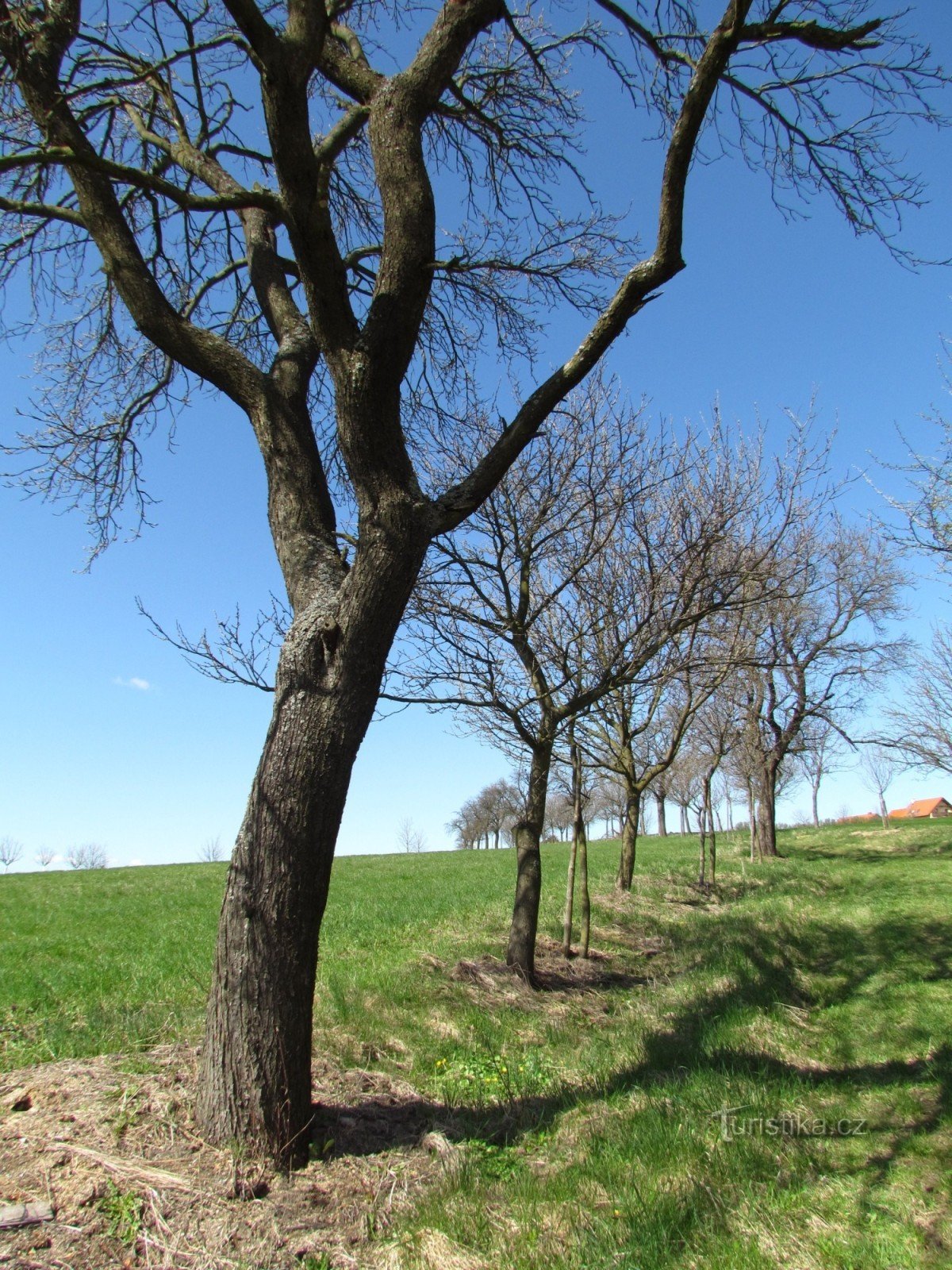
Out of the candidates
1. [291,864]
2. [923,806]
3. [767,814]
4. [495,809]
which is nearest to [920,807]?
[923,806]

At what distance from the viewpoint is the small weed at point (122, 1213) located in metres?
2.82

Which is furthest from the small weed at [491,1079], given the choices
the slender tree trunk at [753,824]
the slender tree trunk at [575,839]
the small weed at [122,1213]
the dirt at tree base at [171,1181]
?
the slender tree trunk at [753,824]

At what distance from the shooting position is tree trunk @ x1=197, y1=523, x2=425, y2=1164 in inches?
135

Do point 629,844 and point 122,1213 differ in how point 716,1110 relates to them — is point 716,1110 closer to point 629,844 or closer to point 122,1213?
point 122,1213

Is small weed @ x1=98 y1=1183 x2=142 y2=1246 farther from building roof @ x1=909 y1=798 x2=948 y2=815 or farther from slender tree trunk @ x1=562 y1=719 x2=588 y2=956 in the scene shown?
building roof @ x1=909 y1=798 x2=948 y2=815

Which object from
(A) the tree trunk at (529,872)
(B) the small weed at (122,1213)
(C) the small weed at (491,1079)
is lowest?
(C) the small weed at (491,1079)

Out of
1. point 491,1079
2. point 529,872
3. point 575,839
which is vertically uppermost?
point 575,839

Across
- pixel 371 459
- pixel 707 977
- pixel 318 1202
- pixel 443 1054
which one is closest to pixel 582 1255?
pixel 318 1202

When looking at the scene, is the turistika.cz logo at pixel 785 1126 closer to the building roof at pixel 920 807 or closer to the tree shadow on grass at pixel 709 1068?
the tree shadow on grass at pixel 709 1068

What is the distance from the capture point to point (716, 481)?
8.58 m

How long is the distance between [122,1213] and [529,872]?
5177mm

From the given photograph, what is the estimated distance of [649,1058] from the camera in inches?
197

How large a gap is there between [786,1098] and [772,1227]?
1466 mm

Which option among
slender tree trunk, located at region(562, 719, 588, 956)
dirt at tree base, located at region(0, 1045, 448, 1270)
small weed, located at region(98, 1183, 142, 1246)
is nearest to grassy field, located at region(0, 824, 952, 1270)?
dirt at tree base, located at region(0, 1045, 448, 1270)
